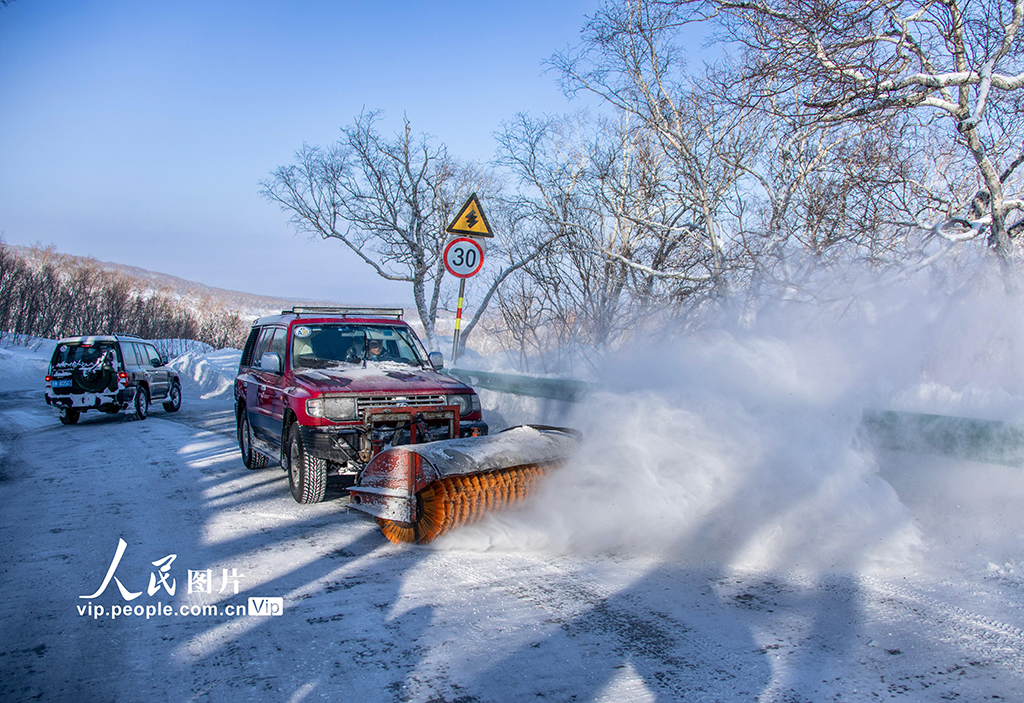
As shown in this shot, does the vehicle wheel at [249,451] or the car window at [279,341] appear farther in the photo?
the vehicle wheel at [249,451]

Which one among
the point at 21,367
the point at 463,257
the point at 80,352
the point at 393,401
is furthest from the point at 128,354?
the point at 21,367

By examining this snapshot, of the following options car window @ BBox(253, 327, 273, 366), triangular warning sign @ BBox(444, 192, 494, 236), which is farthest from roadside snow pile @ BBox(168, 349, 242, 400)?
triangular warning sign @ BBox(444, 192, 494, 236)

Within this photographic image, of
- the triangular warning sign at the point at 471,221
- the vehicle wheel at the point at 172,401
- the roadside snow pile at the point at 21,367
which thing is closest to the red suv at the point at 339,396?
the triangular warning sign at the point at 471,221

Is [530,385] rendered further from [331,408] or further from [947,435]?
[947,435]

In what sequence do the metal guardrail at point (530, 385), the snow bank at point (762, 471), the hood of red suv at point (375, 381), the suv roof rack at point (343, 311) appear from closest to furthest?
the snow bank at point (762, 471) < the hood of red suv at point (375, 381) < the suv roof rack at point (343, 311) < the metal guardrail at point (530, 385)

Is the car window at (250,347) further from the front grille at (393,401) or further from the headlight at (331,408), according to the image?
the front grille at (393,401)

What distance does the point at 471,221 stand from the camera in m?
9.23

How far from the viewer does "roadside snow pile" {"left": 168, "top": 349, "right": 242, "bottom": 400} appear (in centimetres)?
2012

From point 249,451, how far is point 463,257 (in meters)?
3.81

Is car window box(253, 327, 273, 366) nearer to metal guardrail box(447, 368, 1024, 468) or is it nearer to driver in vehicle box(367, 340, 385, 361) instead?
driver in vehicle box(367, 340, 385, 361)

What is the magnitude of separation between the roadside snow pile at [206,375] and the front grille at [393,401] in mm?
13890

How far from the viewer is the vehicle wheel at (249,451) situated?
297 inches

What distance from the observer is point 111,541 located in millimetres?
4789

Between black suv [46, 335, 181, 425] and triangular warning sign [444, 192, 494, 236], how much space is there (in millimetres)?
8149
